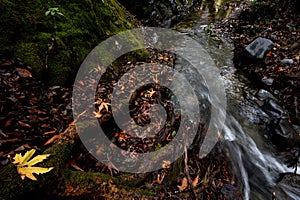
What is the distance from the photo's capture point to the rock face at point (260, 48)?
7.37 m

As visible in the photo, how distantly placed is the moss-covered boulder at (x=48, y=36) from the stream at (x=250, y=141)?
366 cm

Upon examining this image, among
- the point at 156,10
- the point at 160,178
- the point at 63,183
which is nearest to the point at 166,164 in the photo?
the point at 160,178

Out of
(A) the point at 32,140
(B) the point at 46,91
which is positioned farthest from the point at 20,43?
(A) the point at 32,140

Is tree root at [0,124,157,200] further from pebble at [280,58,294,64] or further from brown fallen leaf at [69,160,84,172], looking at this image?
pebble at [280,58,294,64]

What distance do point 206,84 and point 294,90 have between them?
253 cm

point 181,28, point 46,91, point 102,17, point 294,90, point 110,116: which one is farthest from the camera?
point 181,28

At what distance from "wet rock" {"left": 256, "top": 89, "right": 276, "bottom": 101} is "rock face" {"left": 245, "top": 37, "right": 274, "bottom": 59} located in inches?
66.9

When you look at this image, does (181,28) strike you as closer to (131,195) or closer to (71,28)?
(71,28)

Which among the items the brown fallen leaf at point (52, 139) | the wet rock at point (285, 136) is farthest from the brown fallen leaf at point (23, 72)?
the wet rock at point (285, 136)

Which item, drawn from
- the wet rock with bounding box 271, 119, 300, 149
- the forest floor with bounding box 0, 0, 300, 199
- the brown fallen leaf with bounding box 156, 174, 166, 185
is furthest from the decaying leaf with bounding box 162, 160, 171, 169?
the wet rock with bounding box 271, 119, 300, 149

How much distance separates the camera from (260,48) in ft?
24.7

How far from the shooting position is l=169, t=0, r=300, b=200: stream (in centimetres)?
387

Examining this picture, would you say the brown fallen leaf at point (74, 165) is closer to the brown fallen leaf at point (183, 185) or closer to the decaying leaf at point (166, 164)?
the decaying leaf at point (166, 164)

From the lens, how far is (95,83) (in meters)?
3.88
